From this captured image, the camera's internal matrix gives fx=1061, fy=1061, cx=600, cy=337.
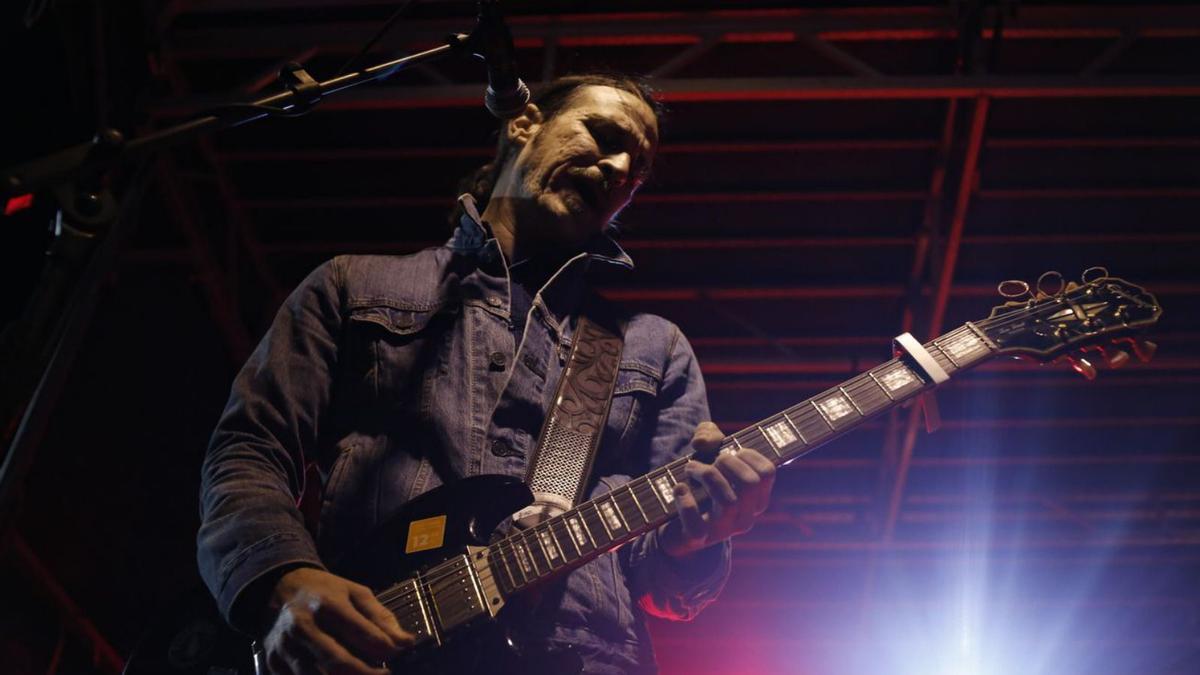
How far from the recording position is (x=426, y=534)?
7.51 ft

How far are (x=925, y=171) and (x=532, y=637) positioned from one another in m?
6.72

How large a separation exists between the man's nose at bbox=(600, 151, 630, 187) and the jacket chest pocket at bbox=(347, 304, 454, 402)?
0.78 m

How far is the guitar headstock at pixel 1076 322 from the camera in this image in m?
3.00

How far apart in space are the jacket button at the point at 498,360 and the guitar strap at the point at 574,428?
16 cm

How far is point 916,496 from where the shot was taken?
10.0m

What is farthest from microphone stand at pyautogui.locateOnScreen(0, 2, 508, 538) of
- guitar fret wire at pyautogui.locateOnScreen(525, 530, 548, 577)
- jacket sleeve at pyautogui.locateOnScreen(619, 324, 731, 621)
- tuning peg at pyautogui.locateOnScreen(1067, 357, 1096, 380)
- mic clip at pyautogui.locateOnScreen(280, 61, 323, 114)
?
tuning peg at pyautogui.locateOnScreen(1067, 357, 1096, 380)

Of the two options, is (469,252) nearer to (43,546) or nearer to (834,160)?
(834,160)

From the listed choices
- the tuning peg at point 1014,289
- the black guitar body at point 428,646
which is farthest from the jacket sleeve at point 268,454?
the tuning peg at point 1014,289

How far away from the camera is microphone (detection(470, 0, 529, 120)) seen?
2.54 meters

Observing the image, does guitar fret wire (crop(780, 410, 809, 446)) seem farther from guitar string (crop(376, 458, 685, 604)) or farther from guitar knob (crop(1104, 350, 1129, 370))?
guitar knob (crop(1104, 350, 1129, 370))

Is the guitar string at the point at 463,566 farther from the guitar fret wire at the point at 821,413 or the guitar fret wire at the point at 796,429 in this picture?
the guitar fret wire at the point at 821,413

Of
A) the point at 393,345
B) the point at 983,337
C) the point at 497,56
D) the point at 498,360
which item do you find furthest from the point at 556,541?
the point at 983,337

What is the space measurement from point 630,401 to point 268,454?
3.17 feet

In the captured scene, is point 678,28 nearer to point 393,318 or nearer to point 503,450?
point 393,318
